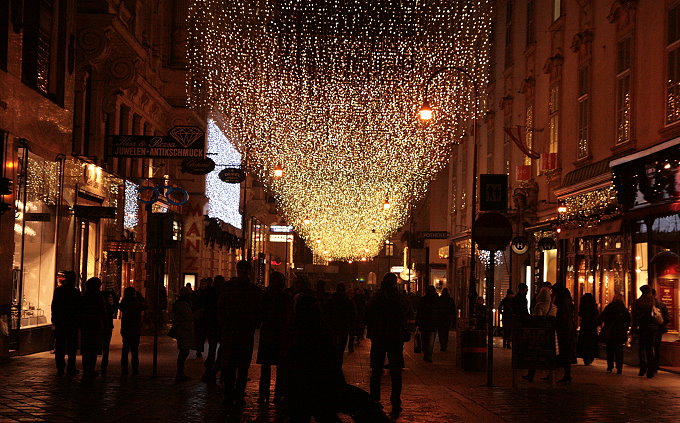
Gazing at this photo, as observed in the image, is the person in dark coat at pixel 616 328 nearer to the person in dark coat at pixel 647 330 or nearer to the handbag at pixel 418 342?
the person in dark coat at pixel 647 330

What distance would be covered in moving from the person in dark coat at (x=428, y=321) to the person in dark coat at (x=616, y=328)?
16.5 feet

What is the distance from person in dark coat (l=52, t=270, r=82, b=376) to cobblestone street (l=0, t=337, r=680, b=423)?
0.40m

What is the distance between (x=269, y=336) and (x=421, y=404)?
8.14 feet

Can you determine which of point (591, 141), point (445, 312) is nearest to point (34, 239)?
point (445, 312)

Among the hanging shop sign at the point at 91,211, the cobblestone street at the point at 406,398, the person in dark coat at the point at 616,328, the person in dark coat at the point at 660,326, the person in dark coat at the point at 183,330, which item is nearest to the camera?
the cobblestone street at the point at 406,398

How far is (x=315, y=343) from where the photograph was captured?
9.15 meters

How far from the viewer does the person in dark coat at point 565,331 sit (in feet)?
63.2

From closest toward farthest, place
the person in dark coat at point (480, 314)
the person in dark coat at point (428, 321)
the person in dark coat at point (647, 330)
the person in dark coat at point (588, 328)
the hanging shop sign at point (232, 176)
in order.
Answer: the person in dark coat at point (647, 330) < the person in dark coat at point (588, 328) < the person in dark coat at point (428, 321) < the person in dark coat at point (480, 314) < the hanging shop sign at point (232, 176)

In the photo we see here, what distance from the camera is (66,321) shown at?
1834 cm

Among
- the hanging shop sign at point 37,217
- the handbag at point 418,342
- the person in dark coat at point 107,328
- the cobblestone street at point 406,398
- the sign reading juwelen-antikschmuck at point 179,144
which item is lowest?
the cobblestone street at point 406,398

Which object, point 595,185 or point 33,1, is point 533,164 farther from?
point 33,1

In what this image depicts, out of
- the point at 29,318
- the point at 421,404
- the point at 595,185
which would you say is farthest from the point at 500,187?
the point at 29,318

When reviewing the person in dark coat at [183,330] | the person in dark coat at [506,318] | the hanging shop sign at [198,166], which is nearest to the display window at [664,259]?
the person in dark coat at [506,318]

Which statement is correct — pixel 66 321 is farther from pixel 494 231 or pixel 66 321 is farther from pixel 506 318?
pixel 506 318
